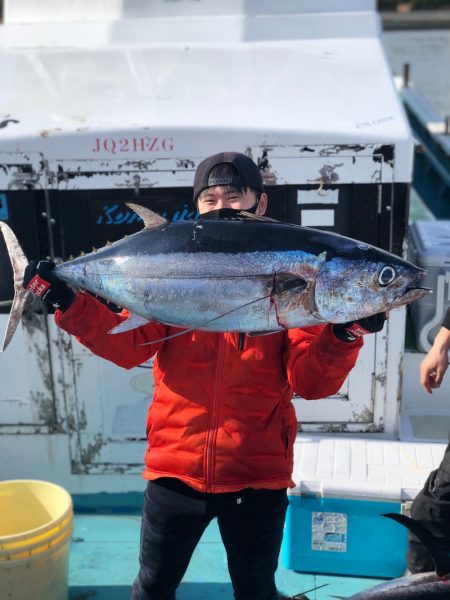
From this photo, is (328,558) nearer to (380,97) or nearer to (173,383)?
(173,383)

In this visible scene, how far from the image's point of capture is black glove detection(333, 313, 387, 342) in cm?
190

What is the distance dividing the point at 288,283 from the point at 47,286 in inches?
28.6

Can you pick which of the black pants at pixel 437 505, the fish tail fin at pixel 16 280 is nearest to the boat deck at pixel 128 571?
the black pants at pixel 437 505

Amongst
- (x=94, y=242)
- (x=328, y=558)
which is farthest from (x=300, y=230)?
(x=328, y=558)

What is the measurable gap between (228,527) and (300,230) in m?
1.02

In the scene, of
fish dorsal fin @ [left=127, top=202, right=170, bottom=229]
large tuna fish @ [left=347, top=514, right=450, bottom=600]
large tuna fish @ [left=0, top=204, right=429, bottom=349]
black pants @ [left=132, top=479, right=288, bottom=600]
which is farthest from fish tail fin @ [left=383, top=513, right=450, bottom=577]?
fish dorsal fin @ [left=127, top=202, right=170, bottom=229]

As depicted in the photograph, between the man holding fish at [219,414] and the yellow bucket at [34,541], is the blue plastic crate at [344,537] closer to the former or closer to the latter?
the man holding fish at [219,414]

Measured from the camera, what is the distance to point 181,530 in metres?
2.28

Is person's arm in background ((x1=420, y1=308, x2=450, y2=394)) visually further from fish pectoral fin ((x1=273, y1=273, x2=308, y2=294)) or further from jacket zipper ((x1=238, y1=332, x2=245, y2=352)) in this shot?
fish pectoral fin ((x1=273, y1=273, x2=308, y2=294))

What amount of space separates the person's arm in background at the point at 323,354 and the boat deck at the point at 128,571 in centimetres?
133

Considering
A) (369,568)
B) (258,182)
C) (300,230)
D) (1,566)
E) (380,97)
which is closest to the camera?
(300,230)

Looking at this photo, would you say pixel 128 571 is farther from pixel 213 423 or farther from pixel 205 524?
pixel 213 423

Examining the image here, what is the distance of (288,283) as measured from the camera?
1817 mm

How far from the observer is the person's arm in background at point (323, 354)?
196 centimetres
